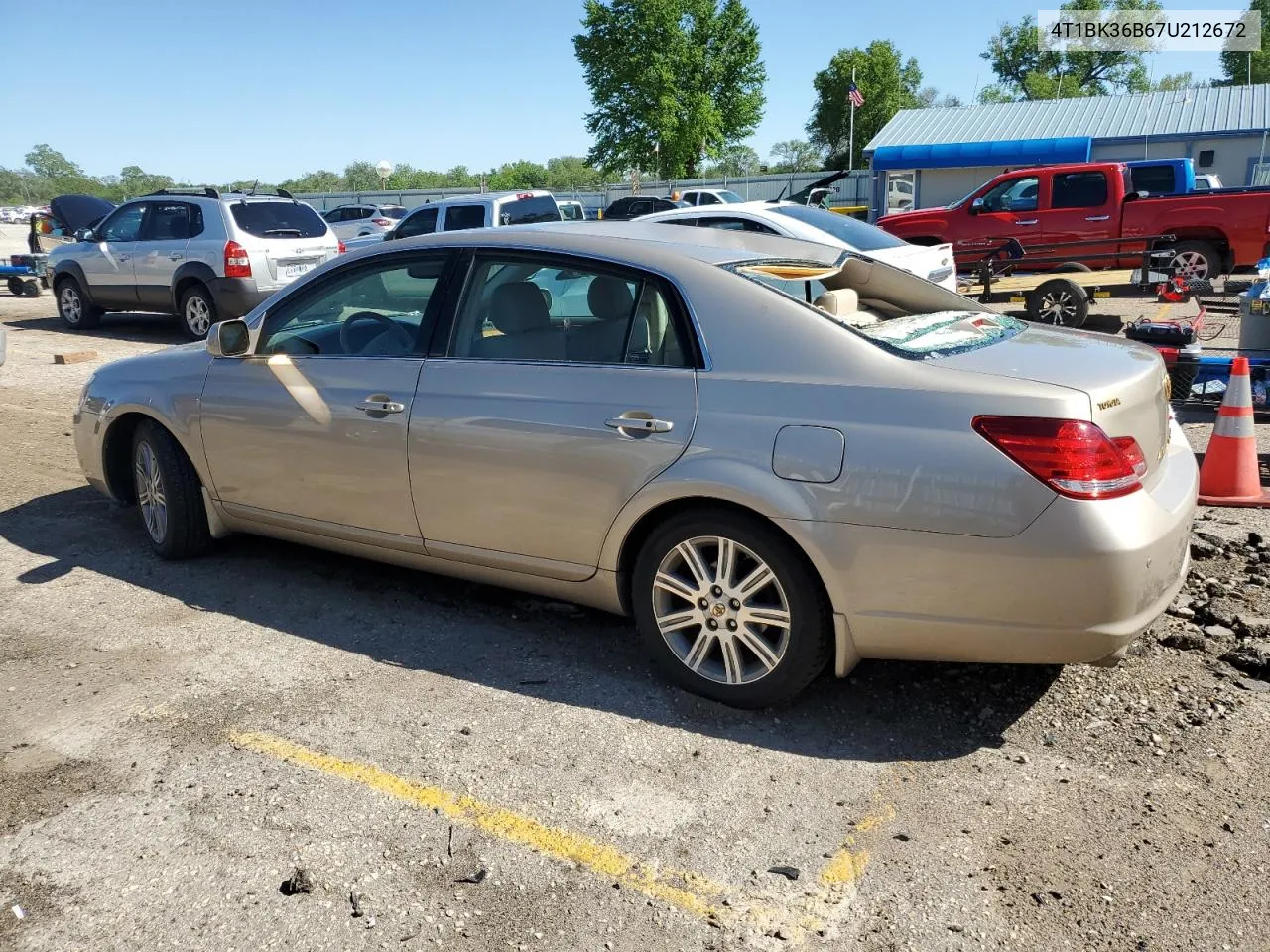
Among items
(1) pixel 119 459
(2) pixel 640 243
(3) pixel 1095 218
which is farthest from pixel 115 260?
(3) pixel 1095 218

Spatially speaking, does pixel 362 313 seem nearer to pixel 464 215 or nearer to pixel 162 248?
pixel 162 248

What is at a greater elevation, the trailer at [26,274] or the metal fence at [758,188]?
the metal fence at [758,188]

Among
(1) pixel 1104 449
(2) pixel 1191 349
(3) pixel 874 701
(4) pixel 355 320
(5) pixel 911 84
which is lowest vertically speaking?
(3) pixel 874 701

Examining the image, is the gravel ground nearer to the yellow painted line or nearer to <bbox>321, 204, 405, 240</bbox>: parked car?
the yellow painted line

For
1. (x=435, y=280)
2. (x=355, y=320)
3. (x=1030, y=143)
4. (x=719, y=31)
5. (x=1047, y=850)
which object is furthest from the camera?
(x=719, y=31)

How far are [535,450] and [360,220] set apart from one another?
28080mm

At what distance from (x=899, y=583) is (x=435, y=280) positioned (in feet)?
7.49

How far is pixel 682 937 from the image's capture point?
257 cm

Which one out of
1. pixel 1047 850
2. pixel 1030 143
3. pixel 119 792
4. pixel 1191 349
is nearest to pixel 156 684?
pixel 119 792

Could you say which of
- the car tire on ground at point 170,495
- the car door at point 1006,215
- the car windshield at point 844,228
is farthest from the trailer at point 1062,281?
the car tire on ground at point 170,495

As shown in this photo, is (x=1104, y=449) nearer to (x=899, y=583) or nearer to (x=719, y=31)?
(x=899, y=583)

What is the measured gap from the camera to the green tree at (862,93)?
261 ft

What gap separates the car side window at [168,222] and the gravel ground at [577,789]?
32.5 ft

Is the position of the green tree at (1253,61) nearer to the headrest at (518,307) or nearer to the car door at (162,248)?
the car door at (162,248)
